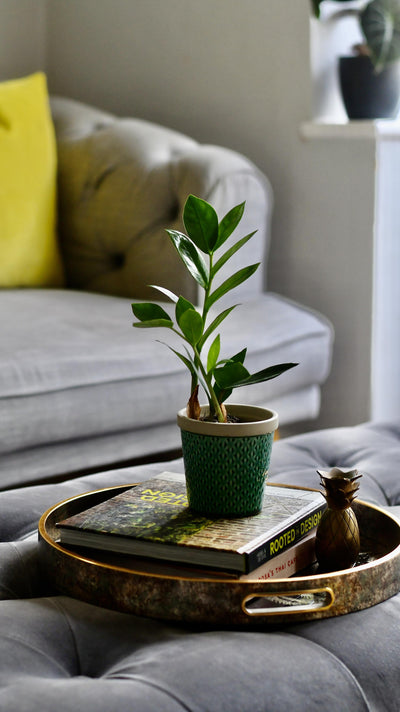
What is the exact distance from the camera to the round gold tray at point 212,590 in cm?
64

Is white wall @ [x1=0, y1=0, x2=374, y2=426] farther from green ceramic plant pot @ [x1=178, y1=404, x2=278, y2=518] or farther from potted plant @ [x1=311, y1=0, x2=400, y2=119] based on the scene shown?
green ceramic plant pot @ [x1=178, y1=404, x2=278, y2=518]

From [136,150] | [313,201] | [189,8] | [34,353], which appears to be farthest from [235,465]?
[189,8]

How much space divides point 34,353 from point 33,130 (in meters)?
0.76

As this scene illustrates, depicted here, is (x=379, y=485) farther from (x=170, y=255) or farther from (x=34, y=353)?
(x=170, y=255)

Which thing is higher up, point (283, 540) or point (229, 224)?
point (229, 224)

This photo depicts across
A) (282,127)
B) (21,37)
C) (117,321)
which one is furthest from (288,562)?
(21,37)

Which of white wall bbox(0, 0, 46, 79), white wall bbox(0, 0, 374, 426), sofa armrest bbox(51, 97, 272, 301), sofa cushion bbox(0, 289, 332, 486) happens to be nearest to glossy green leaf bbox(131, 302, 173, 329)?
sofa cushion bbox(0, 289, 332, 486)

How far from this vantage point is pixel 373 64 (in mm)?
1971

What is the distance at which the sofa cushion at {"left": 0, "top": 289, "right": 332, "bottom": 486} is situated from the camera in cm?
138

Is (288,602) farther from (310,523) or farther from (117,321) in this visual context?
(117,321)

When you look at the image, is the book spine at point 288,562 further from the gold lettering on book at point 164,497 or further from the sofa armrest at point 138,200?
the sofa armrest at point 138,200

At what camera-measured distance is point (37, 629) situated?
629mm

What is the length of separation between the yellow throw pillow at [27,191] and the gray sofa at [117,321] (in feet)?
0.17

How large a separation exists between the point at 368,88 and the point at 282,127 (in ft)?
0.83
